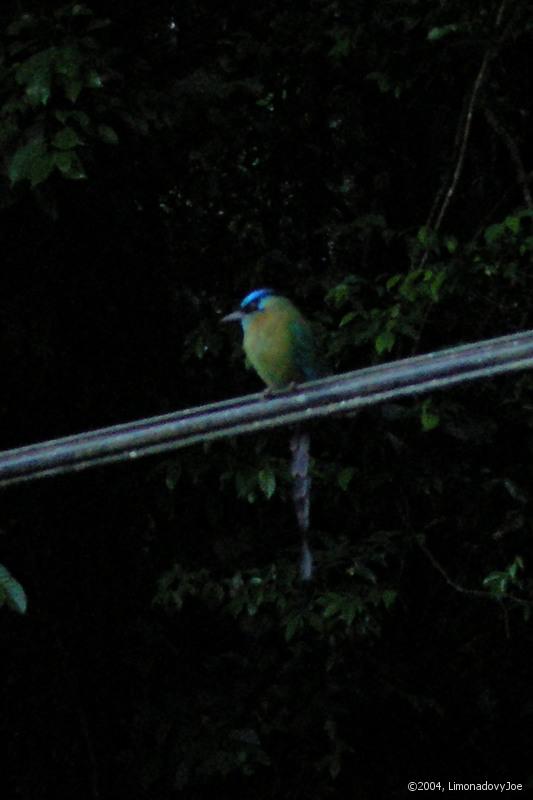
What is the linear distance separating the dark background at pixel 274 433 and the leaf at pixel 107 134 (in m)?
0.35

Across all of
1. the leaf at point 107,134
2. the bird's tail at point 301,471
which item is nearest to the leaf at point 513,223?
the bird's tail at point 301,471

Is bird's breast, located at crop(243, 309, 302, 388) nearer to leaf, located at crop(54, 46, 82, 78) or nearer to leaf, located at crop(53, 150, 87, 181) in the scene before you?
leaf, located at crop(53, 150, 87, 181)

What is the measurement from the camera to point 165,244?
5.32 metres

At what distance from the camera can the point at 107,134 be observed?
4098mm

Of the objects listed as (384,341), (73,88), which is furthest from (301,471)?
(73,88)

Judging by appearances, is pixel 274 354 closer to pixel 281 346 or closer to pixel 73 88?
pixel 281 346

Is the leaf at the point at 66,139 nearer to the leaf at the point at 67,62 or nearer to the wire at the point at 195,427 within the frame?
the leaf at the point at 67,62

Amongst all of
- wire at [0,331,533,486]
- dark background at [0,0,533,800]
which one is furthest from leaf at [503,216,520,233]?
wire at [0,331,533,486]

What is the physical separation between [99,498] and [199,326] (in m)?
0.78

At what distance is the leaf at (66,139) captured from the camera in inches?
157

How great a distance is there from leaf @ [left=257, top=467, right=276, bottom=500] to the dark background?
1.3 inches

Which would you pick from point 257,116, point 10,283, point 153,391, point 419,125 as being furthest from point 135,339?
point 419,125

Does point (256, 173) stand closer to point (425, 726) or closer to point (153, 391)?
point (153, 391)

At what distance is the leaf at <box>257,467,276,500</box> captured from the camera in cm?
446
